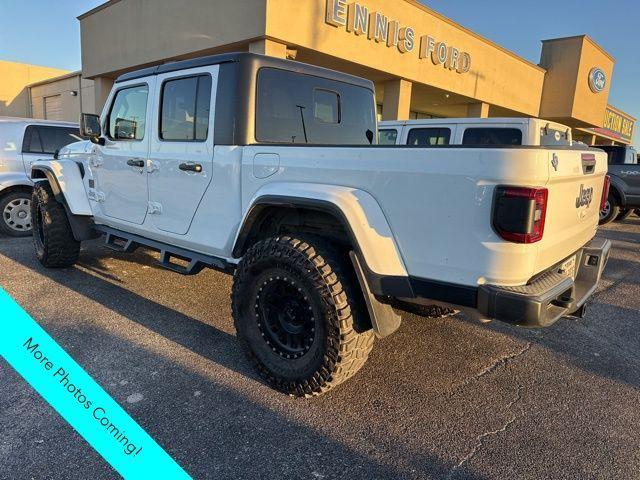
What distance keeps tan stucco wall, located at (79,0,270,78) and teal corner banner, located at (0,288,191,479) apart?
8868mm

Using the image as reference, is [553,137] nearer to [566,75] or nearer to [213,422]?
[213,422]

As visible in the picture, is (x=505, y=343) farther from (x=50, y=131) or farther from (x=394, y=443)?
(x=50, y=131)

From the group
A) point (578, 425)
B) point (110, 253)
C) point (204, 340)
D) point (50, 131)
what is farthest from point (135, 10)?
point (578, 425)

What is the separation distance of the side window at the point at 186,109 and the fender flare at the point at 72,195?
1.65m

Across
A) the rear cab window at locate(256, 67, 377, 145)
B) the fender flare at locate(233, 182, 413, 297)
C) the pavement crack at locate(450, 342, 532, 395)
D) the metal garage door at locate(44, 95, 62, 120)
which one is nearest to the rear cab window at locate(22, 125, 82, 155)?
the rear cab window at locate(256, 67, 377, 145)

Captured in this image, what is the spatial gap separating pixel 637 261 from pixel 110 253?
793 centimetres

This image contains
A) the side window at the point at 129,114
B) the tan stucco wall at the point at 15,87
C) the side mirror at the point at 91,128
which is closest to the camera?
the side window at the point at 129,114

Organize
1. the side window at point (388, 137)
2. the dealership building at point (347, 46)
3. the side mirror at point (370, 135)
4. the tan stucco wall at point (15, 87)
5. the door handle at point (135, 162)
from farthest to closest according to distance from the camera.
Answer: the tan stucco wall at point (15, 87), the dealership building at point (347, 46), the side window at point (388, 137), the side mirror at point (370, 135), the door handle at point (135, 162)

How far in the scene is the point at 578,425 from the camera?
8.75 ft

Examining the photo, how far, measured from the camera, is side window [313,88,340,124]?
142 inches

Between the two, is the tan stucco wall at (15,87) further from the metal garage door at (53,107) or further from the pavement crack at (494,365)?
the pavement crack at (494,365)

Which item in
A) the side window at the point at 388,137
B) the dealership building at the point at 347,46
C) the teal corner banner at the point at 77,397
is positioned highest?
the dealership building at the point at 347,46

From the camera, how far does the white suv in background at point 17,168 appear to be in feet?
22.5

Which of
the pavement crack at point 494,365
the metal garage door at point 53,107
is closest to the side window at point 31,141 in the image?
the pavement crack at point 494,365
